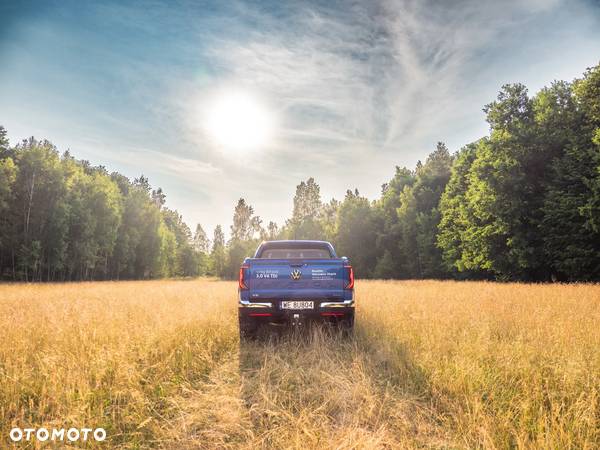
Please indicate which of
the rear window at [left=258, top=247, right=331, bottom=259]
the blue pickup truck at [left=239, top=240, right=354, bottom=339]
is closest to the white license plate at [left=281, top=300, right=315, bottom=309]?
the blue pickup truck at [left=239, top=240, right=354, bottom=339]

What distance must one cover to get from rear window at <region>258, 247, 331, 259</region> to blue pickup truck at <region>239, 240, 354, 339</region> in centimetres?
200

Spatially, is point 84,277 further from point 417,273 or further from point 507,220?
point 507,220

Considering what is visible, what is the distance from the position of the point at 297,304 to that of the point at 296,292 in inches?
8.7

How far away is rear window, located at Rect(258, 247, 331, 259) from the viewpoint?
8562 mm

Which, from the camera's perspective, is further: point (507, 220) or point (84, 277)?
point (84, 277)

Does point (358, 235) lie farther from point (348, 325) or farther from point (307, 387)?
point (307, 387)

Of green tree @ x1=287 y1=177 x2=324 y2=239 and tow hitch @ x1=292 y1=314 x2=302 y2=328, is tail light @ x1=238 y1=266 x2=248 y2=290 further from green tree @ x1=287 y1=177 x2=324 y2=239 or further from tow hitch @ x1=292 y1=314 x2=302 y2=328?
green tree @ x1=287 y1=177 x2=324 y2=239

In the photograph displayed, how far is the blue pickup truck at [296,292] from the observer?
6309 millimetres

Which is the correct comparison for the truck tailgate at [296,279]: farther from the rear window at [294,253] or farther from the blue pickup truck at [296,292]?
the rear window at [294,253]

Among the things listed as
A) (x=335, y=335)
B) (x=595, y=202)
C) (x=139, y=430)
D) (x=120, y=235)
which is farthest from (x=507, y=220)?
(x=120, y=235)

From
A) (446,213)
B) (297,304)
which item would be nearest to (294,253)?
(297,304)

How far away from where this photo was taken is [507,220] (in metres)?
24.6

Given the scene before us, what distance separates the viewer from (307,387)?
434cm

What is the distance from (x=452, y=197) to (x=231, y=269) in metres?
57.9
